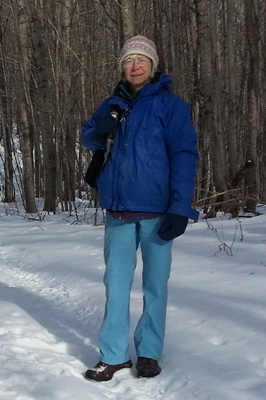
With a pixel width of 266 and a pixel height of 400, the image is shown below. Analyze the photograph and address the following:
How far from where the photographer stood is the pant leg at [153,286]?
8.77 feet

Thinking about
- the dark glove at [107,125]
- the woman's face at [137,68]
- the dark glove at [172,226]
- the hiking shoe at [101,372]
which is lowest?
the hiking shoe at [101,372]

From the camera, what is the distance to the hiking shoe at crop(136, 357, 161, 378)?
2.70 meters

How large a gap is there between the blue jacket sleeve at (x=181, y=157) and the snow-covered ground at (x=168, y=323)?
851mm

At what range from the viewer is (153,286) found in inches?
107

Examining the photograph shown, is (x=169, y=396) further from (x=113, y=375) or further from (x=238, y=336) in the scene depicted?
(x=238, y=336)

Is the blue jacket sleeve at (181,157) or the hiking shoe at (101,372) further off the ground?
the blue jacket sleeve at (181,157)

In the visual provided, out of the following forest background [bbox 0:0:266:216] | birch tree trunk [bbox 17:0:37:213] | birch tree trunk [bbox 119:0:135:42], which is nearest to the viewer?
birch tree trunk [bbox 119:0:135:42]

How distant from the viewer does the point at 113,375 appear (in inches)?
107

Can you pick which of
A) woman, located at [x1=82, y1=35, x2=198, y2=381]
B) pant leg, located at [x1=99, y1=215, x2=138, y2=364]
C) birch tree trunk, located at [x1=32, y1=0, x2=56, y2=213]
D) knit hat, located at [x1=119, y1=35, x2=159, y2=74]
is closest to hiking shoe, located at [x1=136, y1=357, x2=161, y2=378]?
woman, located at [x1=82, y1=35, x2=198, y2=381]

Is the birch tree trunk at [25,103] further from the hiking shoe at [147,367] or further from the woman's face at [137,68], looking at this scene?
the hiking shoe at [147,367]

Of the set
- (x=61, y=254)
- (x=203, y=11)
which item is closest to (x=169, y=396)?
(x=61, y=254)

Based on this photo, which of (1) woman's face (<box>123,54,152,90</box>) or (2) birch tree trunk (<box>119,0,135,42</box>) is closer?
(1) woman's face (<box>123,54,152,90</box>)

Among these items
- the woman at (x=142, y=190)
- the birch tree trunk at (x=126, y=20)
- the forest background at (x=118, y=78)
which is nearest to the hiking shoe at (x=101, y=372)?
the woman at (x=142, y=190)

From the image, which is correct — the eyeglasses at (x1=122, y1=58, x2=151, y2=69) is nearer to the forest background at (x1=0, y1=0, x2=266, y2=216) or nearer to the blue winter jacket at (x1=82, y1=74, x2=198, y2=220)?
the blue winter jacket at (x1=82, y1=74, x2=198, y2=220)
